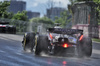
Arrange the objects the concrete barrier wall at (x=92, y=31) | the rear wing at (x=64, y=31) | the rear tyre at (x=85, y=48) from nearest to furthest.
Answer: the rear tyre at (x=85, y=48), the rear wing at (x=64, y=31), the concrete barrier wall at (x=92, y=31)

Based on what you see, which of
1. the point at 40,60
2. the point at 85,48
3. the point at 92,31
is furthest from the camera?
the point at 92,31

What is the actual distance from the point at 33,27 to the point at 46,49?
4460 centimetres

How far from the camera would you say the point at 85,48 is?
10953 millimetres

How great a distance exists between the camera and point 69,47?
1060cm

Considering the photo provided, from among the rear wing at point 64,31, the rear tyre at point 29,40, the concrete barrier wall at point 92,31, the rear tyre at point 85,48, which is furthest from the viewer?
the concrete barrier wall at point 92,31

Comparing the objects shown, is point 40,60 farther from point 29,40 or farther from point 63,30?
point 29,40

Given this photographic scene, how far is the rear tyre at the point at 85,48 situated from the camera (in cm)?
1094

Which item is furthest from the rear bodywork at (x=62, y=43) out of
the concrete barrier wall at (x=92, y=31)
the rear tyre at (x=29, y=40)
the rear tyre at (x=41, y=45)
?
the concrete barrier wall at (x=92, y=31)

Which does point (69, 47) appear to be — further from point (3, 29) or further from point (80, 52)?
point (3, 29)

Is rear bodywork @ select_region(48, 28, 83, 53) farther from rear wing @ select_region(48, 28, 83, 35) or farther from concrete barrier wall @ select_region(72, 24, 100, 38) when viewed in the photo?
concrete barrier wall @ select_region(72, 24, 100, 38)

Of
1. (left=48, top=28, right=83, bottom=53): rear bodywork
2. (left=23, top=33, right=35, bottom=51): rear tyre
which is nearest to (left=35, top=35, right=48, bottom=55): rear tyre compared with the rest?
(left=48, top=28, right=83, bottom=53): rear bodywork

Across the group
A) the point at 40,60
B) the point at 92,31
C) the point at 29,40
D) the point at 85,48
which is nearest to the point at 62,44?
the point at 85,48

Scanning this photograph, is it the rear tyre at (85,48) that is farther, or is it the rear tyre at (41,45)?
the rear tyre at (85,48)

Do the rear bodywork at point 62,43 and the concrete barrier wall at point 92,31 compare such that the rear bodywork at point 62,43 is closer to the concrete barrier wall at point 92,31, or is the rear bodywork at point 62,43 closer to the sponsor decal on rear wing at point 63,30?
the sponsor decal on rear wing at point 63,30
